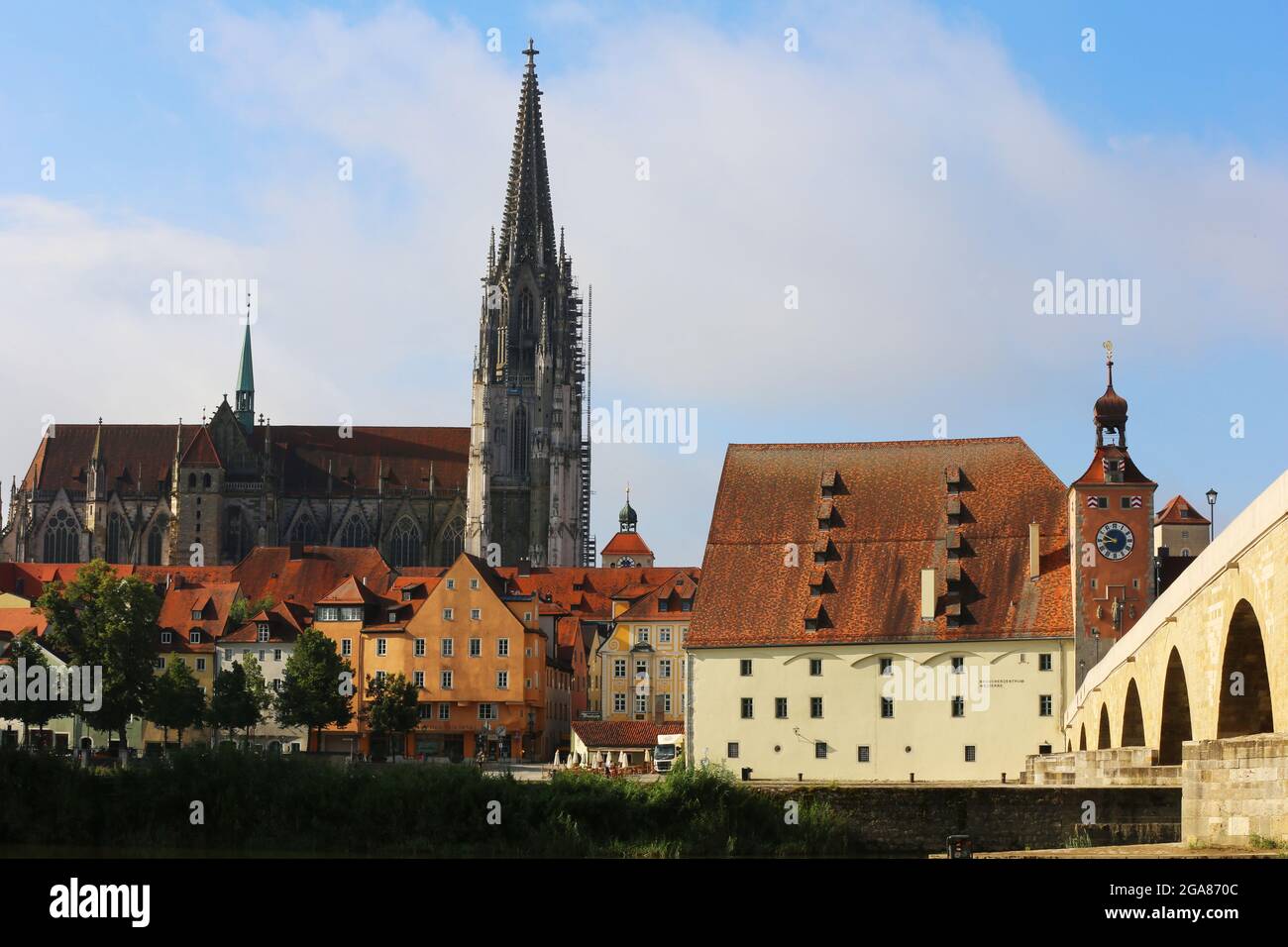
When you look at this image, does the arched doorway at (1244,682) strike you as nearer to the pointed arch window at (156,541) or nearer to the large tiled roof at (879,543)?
the large tiled roof at (879,543)

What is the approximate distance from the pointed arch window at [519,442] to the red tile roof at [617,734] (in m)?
86.3

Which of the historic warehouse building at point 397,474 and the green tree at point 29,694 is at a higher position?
the historic warehouse building at point 397,474

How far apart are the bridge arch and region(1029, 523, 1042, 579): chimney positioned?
1502 centimetres

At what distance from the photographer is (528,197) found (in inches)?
7426

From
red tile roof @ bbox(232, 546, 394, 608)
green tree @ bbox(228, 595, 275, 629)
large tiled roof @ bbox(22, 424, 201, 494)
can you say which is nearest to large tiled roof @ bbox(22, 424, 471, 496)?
large tiled roof @ bbox(22, 424, 201, 494)

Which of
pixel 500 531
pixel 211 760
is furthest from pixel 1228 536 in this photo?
pixel 500 531

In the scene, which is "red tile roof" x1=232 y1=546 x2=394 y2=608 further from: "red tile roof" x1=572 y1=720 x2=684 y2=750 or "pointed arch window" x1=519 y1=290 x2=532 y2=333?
"pointed arch window" x1=519 y1=290 x2=532 y2=333

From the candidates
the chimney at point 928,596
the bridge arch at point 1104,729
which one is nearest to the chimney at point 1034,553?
the chimney at point 928,596

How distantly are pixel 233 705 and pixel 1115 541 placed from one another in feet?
129

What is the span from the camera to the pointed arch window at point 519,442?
182 meters

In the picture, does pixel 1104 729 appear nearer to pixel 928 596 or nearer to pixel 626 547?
pixel 928 596

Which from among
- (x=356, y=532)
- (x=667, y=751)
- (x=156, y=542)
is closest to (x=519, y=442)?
(x=356, y=532)

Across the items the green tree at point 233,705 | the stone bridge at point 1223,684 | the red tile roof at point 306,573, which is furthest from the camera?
the red tile roof at point 306,573
